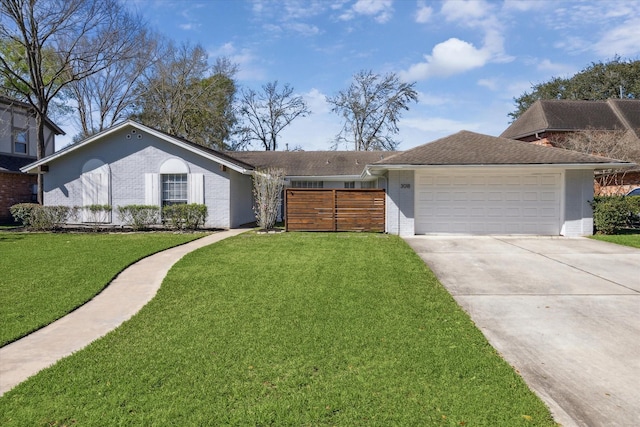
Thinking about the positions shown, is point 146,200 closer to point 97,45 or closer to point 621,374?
point 97,45

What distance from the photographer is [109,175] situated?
52.1 feet

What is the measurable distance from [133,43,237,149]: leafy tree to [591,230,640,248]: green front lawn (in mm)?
28080

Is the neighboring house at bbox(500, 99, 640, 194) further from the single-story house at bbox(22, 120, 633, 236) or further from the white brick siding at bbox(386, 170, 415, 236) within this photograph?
the white brick siding at bbox(386, 170, 415, 236)

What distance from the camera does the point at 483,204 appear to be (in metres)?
13.5

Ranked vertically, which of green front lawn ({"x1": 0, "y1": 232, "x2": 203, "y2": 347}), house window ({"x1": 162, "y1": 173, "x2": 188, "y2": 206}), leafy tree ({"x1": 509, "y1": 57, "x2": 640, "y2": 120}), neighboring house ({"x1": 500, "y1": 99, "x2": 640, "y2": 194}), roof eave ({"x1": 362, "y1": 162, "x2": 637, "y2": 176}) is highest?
leafy tree ({"x1": 509, "y1": 57, "x2": 640, "y2": 120})

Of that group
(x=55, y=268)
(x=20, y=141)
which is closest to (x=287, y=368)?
(x=55, y=268)

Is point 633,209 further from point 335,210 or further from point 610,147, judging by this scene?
point 335,210

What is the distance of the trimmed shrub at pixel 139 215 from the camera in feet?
48.6

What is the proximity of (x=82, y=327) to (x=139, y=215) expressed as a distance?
35.6 feet

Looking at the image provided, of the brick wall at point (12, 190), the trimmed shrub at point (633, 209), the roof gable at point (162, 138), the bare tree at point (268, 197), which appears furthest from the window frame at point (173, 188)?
the trimmed shrub at point (633, 209)

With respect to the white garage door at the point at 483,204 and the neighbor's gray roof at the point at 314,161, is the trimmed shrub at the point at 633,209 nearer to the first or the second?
the white garage door at the point at 483,204

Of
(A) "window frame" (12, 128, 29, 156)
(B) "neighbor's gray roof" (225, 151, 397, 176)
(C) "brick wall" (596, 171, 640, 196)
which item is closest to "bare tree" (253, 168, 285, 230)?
(B) "neighbor's gray roof" (225, 151, 397, 176)

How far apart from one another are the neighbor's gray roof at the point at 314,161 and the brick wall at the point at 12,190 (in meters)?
11.4

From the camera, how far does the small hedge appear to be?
14680mm
